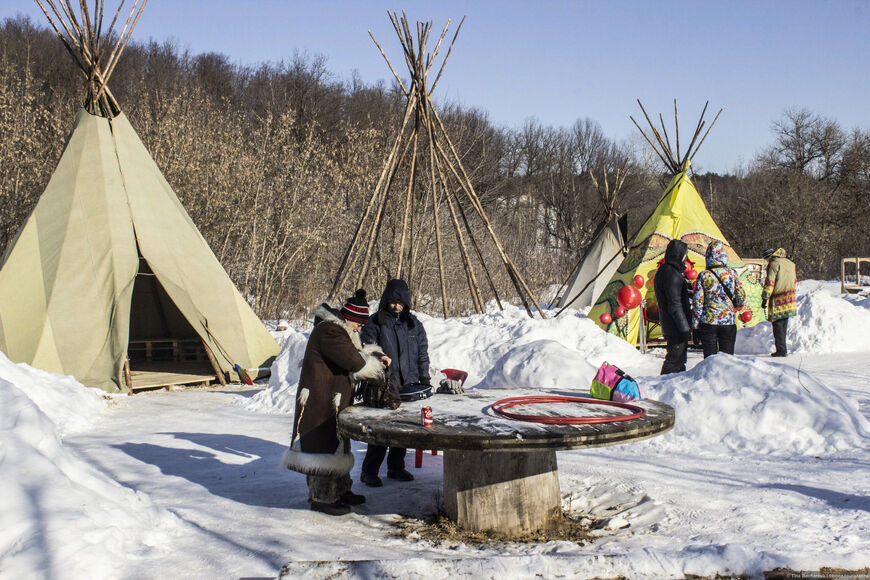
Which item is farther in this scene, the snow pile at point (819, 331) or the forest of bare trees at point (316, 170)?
the forest of bare trees at point (316, 170)

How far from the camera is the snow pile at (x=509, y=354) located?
730 centimetres

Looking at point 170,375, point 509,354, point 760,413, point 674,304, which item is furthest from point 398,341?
point 170,375

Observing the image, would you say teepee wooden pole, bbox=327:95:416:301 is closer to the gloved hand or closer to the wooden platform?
the wooden platform

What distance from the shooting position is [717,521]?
3955 mm

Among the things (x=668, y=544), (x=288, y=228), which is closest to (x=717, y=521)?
(x=668, y=544)

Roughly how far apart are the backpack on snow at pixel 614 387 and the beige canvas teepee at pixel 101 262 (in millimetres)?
5927

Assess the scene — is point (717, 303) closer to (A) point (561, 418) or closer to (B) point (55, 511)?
(A) point (561, 418)

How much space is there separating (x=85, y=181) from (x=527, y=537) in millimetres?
7487

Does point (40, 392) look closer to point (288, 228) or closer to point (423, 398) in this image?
point (423, 398)

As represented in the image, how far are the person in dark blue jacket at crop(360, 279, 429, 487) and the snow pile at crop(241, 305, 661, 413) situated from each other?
238 centimetres

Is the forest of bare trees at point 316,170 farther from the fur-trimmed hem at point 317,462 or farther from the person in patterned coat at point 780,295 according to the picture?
the fur-trimmed hem at point 317,462

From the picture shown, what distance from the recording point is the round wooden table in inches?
134

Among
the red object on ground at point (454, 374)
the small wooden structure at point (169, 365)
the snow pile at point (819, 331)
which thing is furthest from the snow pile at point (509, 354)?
the snow pile at point (819, 331)

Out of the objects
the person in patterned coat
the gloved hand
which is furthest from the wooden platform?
the person in patterned coat
